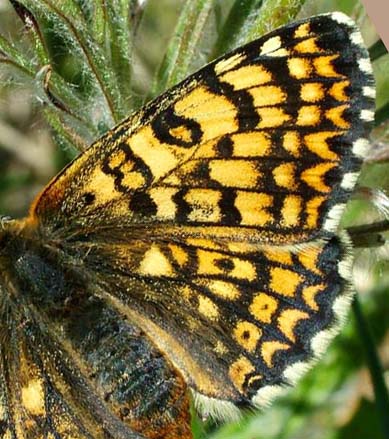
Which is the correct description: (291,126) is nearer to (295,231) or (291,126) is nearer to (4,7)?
(295,231)

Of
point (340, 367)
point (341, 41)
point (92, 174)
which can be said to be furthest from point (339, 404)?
point (341, 41)

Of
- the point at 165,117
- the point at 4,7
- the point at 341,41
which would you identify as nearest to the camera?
the point at 341,41

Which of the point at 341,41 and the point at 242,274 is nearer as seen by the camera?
the point at 341,41

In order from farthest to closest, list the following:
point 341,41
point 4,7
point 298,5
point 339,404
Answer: point 339,404 → point 4,7 → point 298,5 → point 341,41

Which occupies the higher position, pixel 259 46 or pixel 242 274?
pixel 259 46
